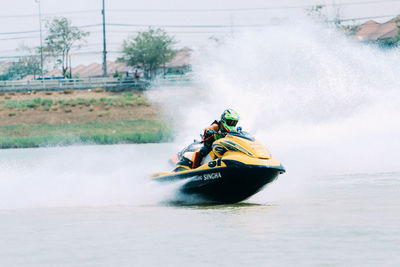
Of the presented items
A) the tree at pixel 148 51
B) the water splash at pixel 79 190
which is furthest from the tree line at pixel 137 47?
the water splash at pixel 79 190

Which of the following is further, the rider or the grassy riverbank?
the grassy riverbank

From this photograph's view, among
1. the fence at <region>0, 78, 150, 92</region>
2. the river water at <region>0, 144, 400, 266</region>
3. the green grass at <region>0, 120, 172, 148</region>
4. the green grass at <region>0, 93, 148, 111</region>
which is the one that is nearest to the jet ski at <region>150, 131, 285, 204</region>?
the river water at <region>0, 144, 400, 266</region>

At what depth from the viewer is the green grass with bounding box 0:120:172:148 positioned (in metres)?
37.0

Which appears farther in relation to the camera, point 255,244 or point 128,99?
point 128,99

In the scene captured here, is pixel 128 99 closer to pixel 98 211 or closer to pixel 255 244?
pixel 98 211

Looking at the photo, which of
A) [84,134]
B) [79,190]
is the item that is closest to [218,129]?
[79,190]

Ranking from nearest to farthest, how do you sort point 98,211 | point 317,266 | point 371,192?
point 317,266 < point 98,211 < point 371,192

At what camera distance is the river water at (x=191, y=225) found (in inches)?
336

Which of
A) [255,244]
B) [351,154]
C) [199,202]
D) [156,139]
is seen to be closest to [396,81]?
[351,154]

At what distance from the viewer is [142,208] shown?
12.8 meters

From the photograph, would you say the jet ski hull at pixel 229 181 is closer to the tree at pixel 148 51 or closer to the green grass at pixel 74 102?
the green grass at pixel 74 102

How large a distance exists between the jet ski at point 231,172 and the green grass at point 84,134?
22.8m

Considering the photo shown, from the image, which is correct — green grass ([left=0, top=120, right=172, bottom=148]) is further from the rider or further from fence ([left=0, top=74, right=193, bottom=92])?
the rider

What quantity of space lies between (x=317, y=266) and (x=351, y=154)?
1372cm
